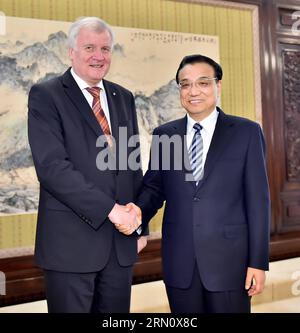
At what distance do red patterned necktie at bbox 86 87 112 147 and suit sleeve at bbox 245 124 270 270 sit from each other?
59 cm

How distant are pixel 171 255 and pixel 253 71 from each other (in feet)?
11.4

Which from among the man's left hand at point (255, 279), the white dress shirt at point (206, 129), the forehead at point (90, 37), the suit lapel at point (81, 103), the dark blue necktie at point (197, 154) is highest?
the forehead at point (90, 37)

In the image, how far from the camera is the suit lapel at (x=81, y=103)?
1.84m

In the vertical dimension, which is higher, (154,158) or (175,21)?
(175,21)

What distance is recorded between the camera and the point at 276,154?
501 centimetres

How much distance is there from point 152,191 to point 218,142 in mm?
398

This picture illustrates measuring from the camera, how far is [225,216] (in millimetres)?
1815

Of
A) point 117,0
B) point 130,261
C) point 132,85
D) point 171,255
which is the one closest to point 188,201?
point 171,255

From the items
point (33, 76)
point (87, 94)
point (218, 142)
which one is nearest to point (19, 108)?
point (33, 76)

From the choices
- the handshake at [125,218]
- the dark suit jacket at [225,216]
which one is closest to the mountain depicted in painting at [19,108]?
the handshake at [125,218]

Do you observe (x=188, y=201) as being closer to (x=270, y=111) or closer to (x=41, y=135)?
(x=41, y=135)

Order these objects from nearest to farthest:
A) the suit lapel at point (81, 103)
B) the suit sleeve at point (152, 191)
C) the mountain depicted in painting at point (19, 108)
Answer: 1. the suit lapel at point (81, 103)
2. the suit sleeve at point (152, 191)
3. the mountain depicted in painting at point (19, 108)

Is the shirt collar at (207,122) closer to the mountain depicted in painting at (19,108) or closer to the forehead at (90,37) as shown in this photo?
the forehead at (90,37)

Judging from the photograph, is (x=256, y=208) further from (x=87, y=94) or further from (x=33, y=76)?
(x=33, y=76)
